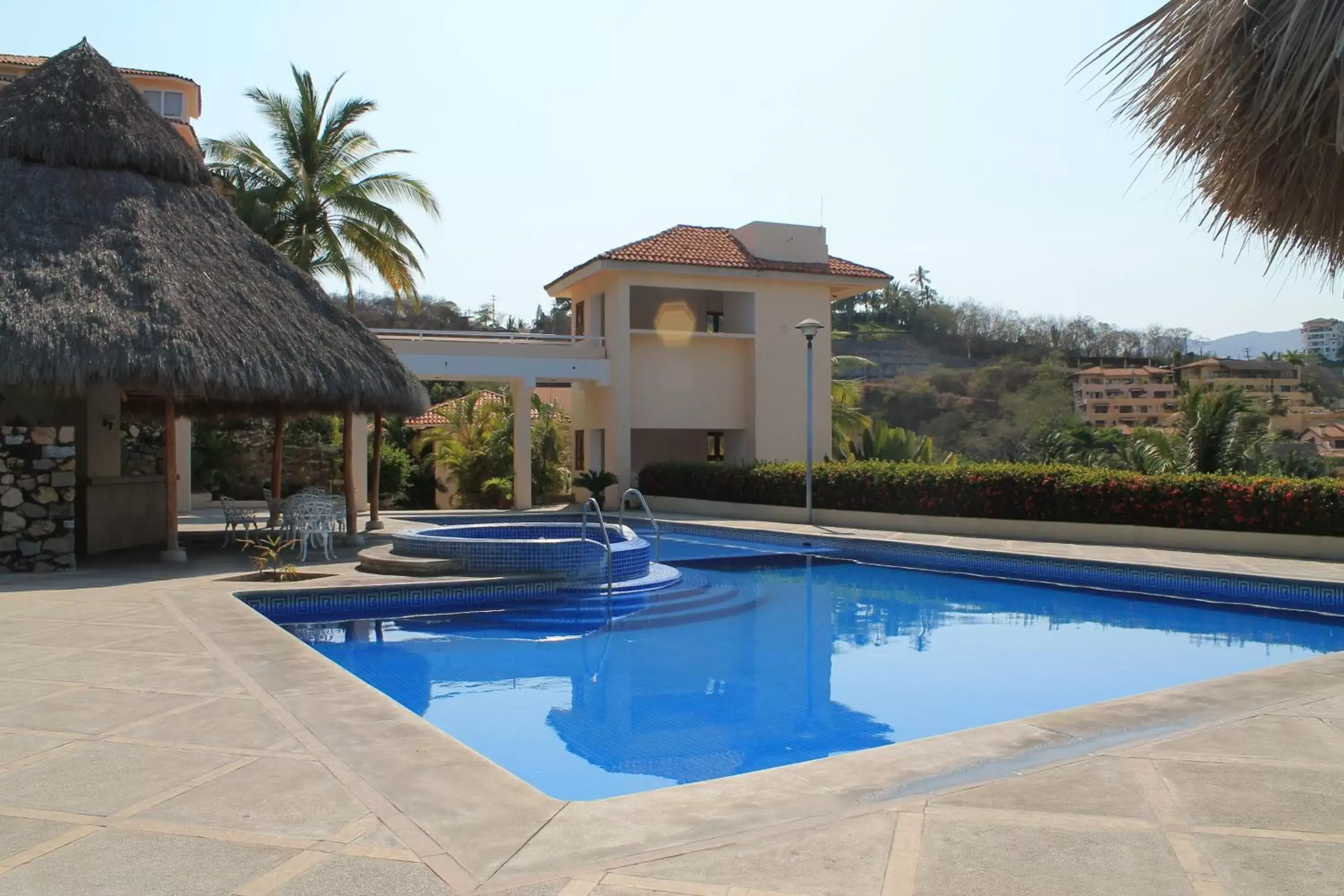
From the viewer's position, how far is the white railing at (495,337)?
22672 millimetres

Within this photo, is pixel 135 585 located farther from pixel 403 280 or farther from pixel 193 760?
pixel 403 280

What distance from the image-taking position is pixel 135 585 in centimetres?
1062

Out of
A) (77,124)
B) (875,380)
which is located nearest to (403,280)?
(77,124)

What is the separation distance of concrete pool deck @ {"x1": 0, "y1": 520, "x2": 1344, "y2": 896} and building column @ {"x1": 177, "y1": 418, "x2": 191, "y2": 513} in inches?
545

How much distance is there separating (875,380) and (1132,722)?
63288 mm

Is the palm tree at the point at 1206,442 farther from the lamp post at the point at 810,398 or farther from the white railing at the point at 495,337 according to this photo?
the white railing at the point at 495,337

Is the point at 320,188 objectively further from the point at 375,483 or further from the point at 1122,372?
the point at 1122,372

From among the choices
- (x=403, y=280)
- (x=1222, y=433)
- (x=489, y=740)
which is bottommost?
(x=489, y=740)

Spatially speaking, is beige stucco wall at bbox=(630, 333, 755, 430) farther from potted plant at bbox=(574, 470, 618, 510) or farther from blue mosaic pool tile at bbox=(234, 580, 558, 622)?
blue mosaic pool tile at bbox=(234, 580, 558, 622)

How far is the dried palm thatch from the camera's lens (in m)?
3.38

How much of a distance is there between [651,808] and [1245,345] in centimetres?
17246

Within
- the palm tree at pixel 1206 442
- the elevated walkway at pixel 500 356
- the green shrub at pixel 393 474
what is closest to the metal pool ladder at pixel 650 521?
the elevated walkway at pixel 500 356

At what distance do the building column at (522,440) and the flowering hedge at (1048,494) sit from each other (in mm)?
3728

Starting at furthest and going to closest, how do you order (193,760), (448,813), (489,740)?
(489,740), (193,760), (448,813)
